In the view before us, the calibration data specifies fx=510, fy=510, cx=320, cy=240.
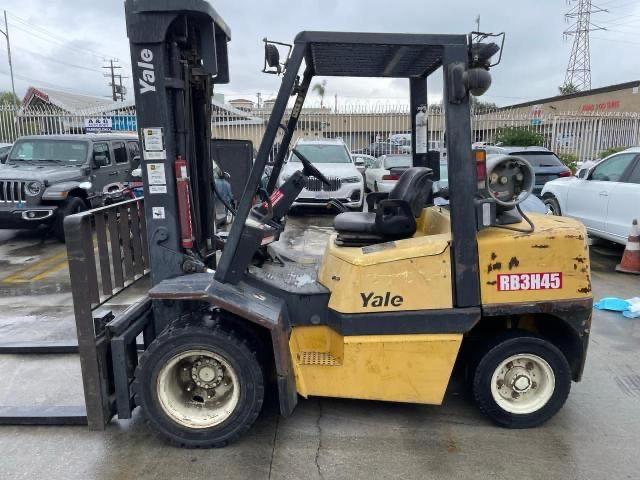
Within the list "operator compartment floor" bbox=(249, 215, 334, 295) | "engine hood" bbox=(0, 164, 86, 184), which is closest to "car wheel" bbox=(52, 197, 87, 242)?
"engine hood" bbox=(0, 164, 86, 184)

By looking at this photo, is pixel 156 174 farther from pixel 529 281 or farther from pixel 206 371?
pixel 529 281

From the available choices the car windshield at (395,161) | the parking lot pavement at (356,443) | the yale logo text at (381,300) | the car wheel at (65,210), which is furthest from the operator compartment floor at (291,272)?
the car windshield at (395,161)

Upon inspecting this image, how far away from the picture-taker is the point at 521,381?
340cm

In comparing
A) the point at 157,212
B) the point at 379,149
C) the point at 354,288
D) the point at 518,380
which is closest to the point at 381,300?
the point at 354,288

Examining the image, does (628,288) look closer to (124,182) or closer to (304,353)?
(304,353)

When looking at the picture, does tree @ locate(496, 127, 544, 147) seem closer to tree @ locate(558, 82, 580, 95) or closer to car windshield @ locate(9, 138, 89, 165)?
car windshield @ locate(9, 138, 89, 165)

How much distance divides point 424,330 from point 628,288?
493 cm

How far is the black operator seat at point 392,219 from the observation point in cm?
346

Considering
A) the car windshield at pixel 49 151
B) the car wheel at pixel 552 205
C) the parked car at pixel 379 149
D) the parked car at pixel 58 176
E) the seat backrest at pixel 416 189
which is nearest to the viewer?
the seat backrest at pixel 416 189

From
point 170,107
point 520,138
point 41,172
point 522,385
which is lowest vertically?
point 522,385

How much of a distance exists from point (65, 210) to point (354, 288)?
7926mm

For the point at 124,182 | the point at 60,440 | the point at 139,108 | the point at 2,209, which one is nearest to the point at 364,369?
the point at 60,440

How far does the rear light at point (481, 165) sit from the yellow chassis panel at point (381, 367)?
98 cm

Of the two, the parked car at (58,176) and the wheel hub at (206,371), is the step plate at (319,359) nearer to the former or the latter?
the wheel hub at (206,371)
